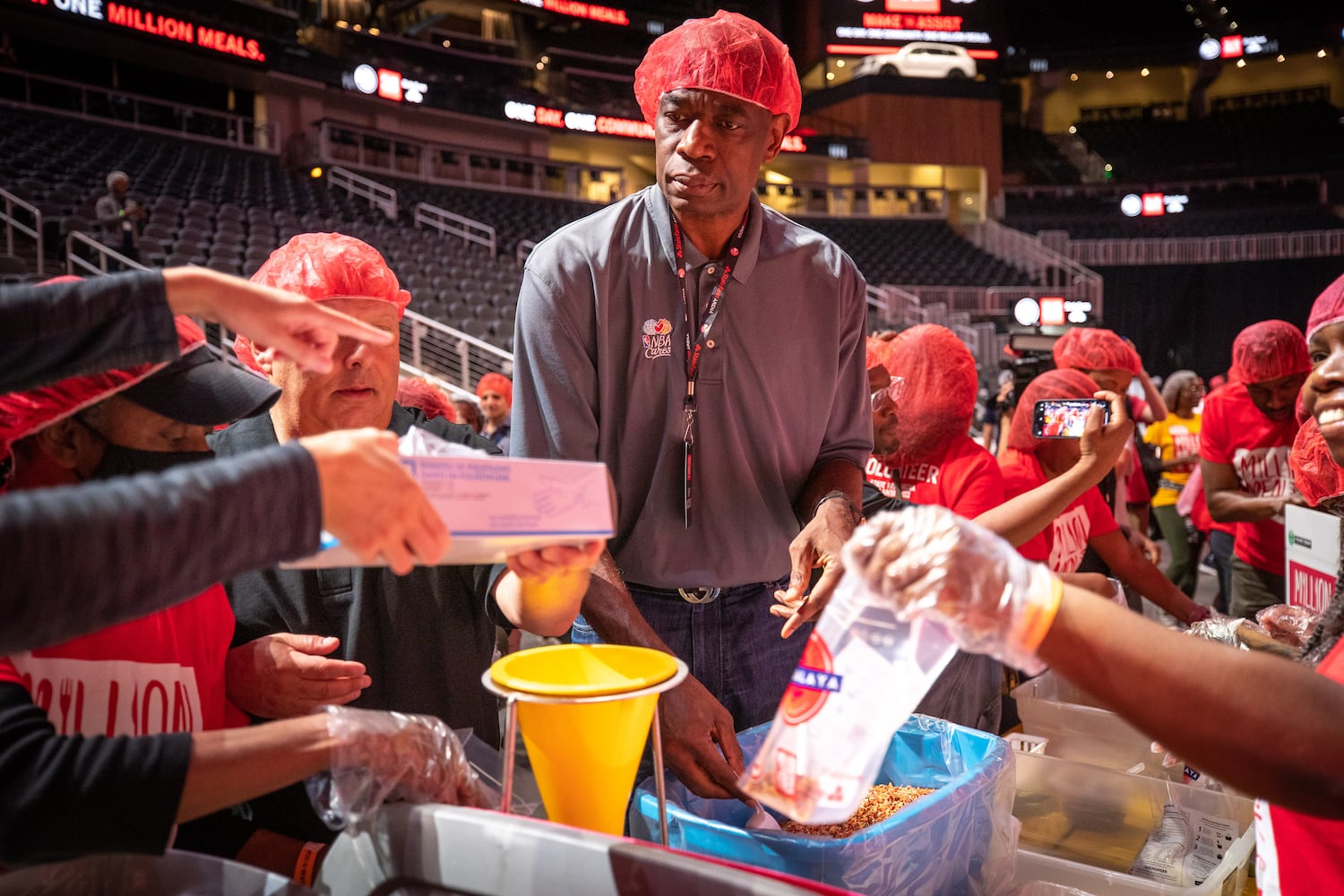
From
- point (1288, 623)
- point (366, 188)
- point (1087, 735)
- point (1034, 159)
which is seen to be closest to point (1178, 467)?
point (1087, 735)

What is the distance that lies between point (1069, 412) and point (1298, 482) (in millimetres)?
532

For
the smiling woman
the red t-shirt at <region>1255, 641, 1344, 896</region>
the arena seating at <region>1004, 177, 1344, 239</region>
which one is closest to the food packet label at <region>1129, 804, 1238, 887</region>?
the red t-shirt at <region>1255, 641, 1344, 896</region>

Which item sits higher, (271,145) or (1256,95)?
(1256,95)

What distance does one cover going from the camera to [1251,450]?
3.66 meters

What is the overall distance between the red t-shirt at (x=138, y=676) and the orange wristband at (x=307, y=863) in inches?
8.2

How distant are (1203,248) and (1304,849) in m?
22.6

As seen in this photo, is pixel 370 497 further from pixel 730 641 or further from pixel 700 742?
pixel 730 641

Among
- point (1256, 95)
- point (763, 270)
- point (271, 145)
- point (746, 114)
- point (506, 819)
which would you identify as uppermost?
point (1256, 95)

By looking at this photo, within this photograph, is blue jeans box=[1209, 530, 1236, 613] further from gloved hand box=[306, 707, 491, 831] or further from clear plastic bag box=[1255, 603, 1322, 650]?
gloved hand box=[306, 707, 491, 831]

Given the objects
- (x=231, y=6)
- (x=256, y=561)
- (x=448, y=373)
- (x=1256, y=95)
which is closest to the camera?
(x=256, y=561)

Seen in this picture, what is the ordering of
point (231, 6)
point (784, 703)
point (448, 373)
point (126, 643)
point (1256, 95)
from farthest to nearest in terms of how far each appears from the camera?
point (1256, 95)
point (231, 6)
point (448, 373)
point (126, 643)
point (784, 703)

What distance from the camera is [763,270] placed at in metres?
1.75

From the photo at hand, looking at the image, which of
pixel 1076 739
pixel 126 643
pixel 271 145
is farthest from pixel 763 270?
pixel 271 145

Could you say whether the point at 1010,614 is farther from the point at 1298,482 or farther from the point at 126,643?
the point at 1298,482
